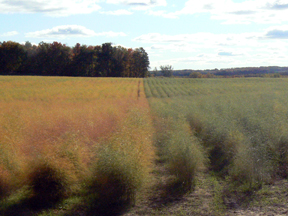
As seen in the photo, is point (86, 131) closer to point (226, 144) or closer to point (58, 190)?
point (58, 190)

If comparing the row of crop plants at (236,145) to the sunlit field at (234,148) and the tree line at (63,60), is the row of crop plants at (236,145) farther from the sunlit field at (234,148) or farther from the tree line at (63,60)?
the tree line at (63,60)

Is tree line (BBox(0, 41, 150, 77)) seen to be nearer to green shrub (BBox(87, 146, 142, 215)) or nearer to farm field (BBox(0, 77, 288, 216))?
farm field (BBox(0, 77, 288, 216))

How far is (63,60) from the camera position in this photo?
63.7m

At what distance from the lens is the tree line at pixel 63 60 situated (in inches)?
2255

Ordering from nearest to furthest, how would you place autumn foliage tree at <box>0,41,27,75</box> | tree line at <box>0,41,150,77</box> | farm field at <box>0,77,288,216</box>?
1. farm field at <box>0,77,288,216</box>
2. autumn foliage tree at <box>0,41,27,75</box>
3. tree line at <box>0,41,150,77</box>

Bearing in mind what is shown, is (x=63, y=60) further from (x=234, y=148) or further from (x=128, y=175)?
(x=128, y=175)

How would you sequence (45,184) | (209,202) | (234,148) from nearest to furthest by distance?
1. (45,184)
2. (209,202)
3. (234,148)

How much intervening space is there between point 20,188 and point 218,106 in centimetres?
1154

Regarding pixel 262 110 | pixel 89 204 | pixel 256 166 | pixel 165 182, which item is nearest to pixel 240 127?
pixel 262 110

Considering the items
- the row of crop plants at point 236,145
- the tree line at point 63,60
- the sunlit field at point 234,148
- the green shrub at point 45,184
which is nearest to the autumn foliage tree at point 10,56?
the tree line at point 63,60

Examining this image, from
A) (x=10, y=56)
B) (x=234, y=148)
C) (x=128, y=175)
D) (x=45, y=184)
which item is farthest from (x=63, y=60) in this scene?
(x=128, y=175)

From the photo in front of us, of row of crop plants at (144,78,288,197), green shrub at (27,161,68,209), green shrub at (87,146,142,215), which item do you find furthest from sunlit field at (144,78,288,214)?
green shrub at (27,161,68,209)

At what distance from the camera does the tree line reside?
57.3 m

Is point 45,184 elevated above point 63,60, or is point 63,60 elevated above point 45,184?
point 63,60
